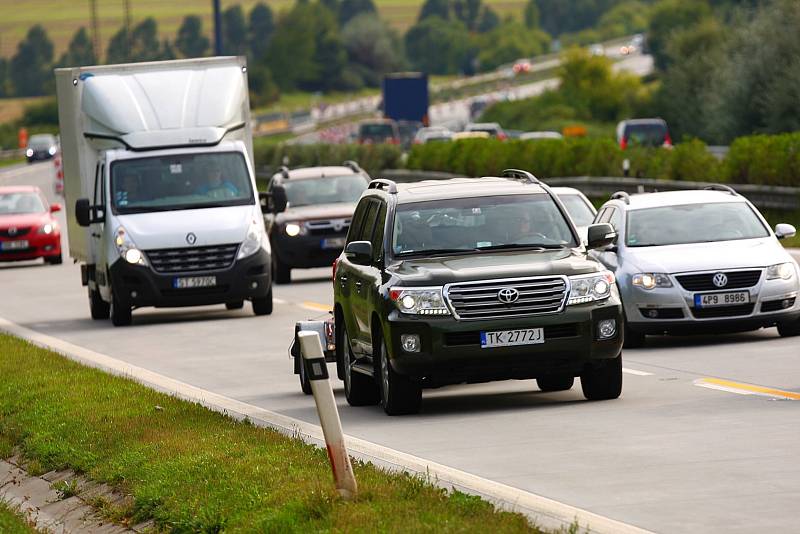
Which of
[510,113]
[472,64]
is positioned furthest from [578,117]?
[472,64]

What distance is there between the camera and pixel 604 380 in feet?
46.9

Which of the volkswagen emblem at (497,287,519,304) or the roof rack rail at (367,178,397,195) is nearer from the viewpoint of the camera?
the volkswagen emblem at (497,287,519,304)

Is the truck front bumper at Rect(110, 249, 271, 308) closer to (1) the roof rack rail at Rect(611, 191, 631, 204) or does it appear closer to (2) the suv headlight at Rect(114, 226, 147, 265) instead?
(2) the suv headlight at Rect(114, 226, 147, 265)

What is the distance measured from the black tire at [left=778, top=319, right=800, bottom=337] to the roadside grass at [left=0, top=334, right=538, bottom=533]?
6123mm

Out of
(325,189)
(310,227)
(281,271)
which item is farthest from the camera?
(325,189)

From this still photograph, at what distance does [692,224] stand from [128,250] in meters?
7.90

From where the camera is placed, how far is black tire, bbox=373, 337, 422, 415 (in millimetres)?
14047

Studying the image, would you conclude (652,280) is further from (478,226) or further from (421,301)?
(421,301)

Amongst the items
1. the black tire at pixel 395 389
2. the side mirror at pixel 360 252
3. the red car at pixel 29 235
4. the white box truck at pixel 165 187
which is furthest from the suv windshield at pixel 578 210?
the red car at pixel 29 235

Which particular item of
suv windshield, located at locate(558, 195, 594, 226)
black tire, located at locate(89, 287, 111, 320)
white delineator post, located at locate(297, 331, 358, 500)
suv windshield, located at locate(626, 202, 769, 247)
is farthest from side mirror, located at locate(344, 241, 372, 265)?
black tire, located at locate(89, 287, 111, 320)

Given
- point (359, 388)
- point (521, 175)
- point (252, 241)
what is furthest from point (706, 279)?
point (252, 241)

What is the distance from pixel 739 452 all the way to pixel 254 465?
266cm

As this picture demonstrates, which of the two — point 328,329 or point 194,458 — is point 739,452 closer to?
point 194,458

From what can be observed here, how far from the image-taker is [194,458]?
11336 mm
